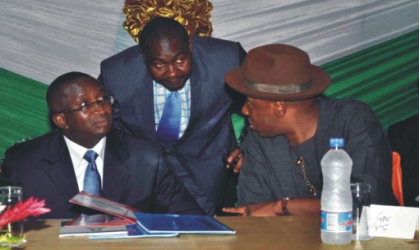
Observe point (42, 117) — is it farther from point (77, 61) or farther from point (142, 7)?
point (142, 7)

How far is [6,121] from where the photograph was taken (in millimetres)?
5176

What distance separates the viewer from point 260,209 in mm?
3443

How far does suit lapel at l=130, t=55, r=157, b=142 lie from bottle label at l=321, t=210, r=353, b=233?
5.89ft

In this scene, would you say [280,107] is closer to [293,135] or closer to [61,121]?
[293,135]

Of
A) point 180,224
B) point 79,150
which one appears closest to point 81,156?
point 79,150

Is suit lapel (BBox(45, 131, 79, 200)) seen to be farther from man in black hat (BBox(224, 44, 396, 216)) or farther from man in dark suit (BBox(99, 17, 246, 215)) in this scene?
man in black hat (BBox(224, 44, 396, 216))

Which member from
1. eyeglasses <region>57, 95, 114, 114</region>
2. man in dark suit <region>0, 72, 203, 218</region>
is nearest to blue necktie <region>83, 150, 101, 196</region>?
man in dark suit <region>0, 72, 203, 218</region>

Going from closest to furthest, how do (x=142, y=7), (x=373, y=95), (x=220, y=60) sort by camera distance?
1. (x=220, y=60)
2. (x=142, y=7)
3. (x=373, y=95)

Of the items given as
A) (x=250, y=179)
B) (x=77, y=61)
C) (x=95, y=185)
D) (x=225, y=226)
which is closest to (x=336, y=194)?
(x=225, y=226)

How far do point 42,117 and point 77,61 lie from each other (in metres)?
0.39

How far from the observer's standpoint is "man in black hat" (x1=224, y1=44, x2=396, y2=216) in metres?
3.44

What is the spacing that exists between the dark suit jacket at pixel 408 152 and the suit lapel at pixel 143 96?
1.18m

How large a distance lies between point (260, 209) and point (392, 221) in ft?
2.28

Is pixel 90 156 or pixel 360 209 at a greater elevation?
pixel 90 156
